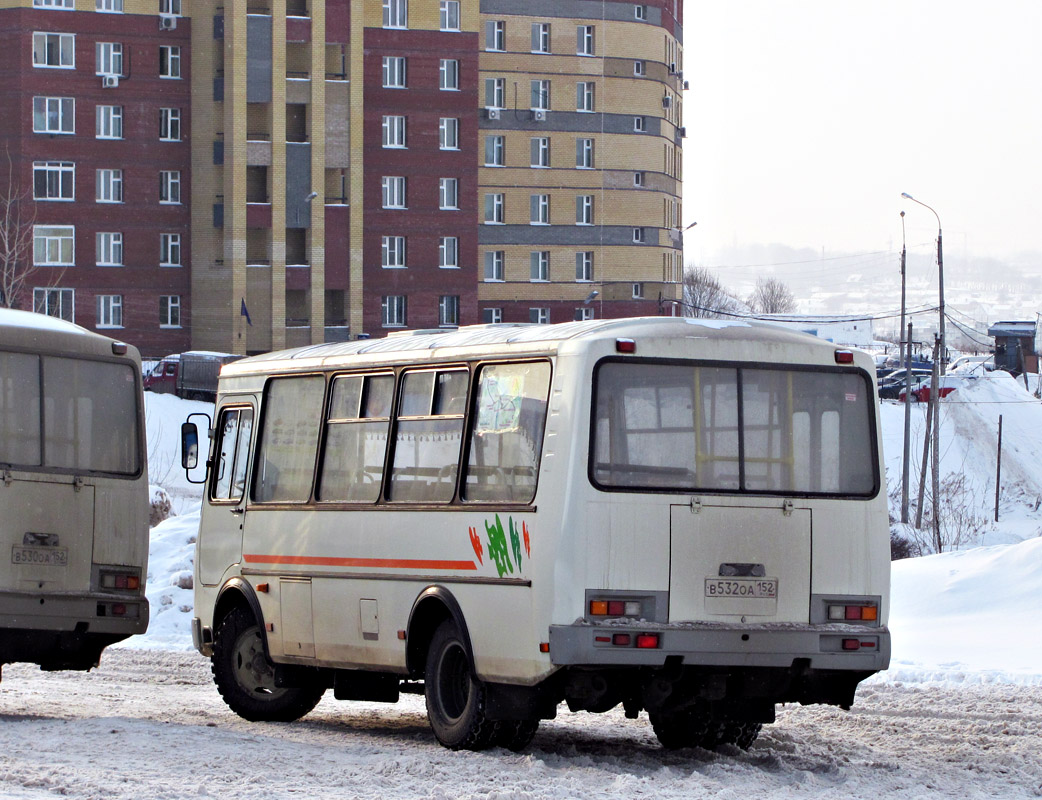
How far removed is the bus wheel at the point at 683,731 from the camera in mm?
11414

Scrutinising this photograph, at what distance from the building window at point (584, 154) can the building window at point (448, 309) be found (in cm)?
1393

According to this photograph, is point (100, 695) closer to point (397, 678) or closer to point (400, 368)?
point (397, 678)

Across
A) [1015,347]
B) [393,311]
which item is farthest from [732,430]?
[1015,347]

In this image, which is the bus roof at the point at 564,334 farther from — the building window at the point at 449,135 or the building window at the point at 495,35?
the building window at the point at 495,35

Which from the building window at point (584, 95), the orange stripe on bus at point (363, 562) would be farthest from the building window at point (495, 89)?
the orange stripe on bus at point (363, 562)

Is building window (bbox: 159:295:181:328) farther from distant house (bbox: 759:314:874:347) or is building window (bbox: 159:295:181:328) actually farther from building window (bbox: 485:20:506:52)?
distant house (bbox: 759:314:874:347)

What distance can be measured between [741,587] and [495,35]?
80735 mm

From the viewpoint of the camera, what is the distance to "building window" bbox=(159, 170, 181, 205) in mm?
73500

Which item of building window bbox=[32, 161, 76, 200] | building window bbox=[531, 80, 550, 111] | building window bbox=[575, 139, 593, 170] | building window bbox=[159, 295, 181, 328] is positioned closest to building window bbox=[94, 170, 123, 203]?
building window bbox=[32, 161, 76, 200]

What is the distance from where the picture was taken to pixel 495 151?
88.9 metres

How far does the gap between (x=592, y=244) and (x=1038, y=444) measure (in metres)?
24.0

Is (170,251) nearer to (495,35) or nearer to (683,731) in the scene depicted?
(495,35)

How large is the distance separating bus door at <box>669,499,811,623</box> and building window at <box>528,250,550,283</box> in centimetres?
7822

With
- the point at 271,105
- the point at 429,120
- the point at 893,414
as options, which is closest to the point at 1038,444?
the point at 893,414
